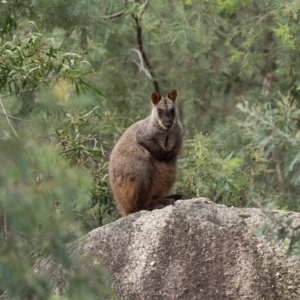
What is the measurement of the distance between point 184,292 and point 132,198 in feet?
5.87

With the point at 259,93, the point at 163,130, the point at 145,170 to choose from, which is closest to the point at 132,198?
the point at 145,170

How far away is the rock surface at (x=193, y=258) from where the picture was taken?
255 inches

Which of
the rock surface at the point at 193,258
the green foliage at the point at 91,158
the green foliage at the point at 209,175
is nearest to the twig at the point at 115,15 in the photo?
the green foliage at the point at 91,158

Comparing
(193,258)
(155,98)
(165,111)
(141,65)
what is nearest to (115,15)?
(141,65)

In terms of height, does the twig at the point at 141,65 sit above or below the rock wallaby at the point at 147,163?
below

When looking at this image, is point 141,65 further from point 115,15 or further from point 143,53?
point 115,15

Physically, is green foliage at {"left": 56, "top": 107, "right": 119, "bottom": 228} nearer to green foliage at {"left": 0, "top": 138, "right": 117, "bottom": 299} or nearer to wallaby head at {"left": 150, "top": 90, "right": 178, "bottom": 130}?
wallaby head at {"left": 150, "top": 90, "right": 178, "bottom": 130}

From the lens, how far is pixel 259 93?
13.8 meters

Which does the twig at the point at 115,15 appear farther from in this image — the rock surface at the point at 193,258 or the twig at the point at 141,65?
the rock surface at the point at 193,258

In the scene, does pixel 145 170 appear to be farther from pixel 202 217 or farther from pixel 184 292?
pixel 184 292

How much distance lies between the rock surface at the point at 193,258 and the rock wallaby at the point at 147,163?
0.96 m

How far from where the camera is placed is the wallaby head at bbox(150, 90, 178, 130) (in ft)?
29.1

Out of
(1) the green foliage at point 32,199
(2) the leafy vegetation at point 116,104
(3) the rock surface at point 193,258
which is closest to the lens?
(1) the green foliage at point 32,199

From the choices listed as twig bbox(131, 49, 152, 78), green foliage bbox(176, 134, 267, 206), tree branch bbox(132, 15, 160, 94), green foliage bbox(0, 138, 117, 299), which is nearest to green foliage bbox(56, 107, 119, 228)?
green foliage bbox(176, 134, 267, 206)
